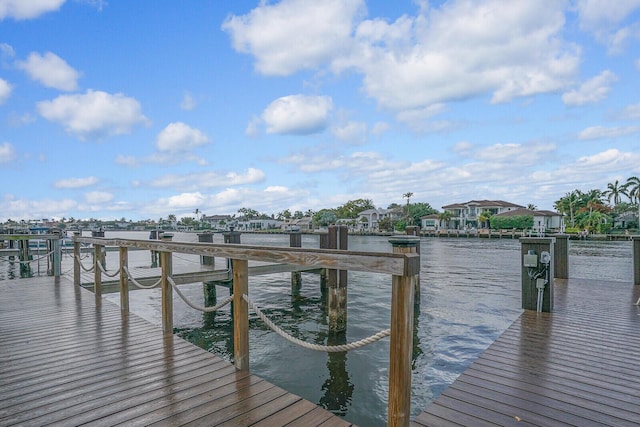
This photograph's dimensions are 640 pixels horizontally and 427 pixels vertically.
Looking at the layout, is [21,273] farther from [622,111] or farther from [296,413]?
[622,111]

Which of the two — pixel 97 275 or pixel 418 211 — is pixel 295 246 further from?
pixel 418 211

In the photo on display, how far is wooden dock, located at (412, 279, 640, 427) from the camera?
8.16 ft

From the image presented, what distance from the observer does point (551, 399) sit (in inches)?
109

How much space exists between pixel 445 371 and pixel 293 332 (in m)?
3.74

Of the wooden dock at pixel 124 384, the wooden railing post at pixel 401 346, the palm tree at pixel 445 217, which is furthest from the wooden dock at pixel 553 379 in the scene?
the palm tree at pixel 445 217

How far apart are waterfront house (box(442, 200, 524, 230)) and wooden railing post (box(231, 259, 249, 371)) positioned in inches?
3056

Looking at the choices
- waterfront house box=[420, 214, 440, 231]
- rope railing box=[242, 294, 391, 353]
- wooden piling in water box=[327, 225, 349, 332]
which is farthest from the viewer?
waterfront house box=[420, 214, 440, 231]

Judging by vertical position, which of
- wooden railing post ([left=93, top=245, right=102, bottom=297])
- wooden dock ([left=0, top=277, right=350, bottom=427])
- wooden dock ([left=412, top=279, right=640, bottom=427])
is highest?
wooden railing post ([left=93, top=245, right=102, bottom=297])

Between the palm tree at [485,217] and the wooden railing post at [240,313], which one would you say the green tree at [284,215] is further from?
the wooden railing post at [240,313]

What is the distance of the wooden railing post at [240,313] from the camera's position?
3.05 m

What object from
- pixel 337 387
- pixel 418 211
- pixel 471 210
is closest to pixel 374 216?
pixel 418 211

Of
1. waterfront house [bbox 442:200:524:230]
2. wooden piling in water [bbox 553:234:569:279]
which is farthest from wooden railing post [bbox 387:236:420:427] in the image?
waterfront house [bbox 442:200:524:230]

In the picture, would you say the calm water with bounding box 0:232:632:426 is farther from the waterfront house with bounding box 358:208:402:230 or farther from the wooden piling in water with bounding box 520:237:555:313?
the waterfront house with bounding box 358:208:402:230

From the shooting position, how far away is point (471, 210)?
7662 centimetres
